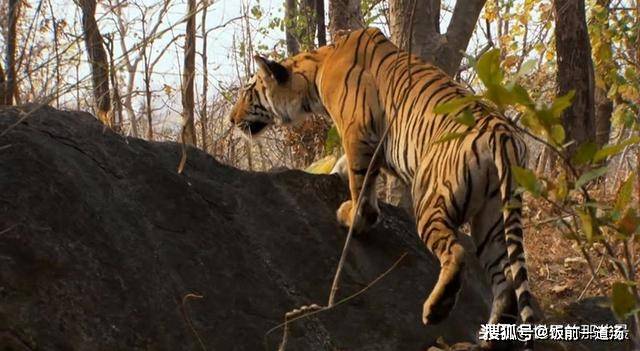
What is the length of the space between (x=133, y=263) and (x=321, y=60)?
107 inches

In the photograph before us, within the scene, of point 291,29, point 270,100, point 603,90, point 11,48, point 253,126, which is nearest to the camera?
point 11,48

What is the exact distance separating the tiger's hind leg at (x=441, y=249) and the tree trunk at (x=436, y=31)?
2.93 meters

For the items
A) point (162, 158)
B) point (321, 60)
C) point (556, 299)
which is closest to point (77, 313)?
point (162, 158)

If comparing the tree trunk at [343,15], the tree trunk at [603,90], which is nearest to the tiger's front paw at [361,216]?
the tree trunk at [343,15]

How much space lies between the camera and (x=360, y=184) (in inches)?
228

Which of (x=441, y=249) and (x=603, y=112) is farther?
(x=603, y=112)

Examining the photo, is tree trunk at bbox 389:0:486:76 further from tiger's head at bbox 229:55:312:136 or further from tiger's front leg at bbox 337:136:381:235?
tiger's front leg at bbox 337:136:381:235

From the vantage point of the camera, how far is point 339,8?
9.48 meters

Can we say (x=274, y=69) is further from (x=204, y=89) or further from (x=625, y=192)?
(x=625, y=192)

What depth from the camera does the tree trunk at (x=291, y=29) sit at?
1122 cm

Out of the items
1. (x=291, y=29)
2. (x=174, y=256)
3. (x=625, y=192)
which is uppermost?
(x=291, y=29)

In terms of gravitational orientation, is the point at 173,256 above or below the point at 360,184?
below

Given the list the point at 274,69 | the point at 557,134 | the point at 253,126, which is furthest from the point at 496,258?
the point at 557,134

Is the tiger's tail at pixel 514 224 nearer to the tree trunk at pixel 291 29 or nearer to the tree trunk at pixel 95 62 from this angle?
the tree trunk at pixel 95 62
